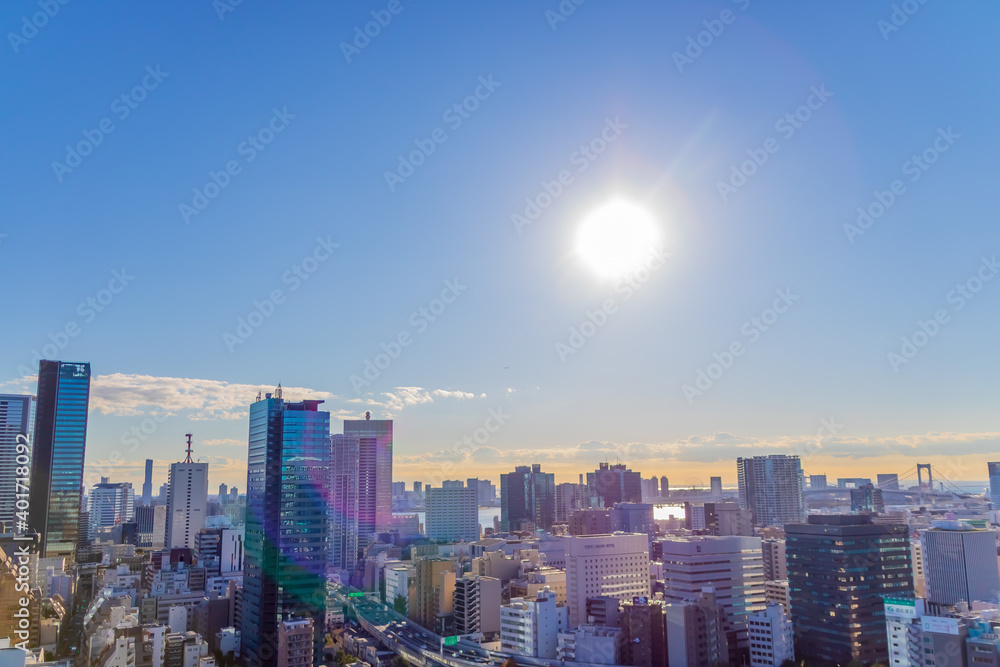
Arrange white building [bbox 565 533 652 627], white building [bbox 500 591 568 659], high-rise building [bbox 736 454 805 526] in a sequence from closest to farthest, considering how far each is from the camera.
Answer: white building [bbox 500 591 568 659]
white building [bbox 565 533 652 627]
high-rise building [bbox 736 454 805 526]

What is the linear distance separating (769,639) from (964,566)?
1042 cm

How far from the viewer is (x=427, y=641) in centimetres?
1964

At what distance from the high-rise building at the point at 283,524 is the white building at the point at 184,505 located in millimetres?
20059

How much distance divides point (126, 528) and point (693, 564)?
114ft

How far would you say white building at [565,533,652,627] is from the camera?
20.8m

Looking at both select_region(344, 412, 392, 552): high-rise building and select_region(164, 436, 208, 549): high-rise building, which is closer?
select_region(164, 436, 208, 549): high-rise building

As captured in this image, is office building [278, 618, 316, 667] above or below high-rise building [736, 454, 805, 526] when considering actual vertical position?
below

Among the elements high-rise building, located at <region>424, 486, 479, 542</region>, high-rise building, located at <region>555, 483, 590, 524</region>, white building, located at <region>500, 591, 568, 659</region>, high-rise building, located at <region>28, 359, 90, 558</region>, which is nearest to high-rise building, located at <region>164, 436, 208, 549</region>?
high-rise building, located at <region>28, 359, 90, 558</region>

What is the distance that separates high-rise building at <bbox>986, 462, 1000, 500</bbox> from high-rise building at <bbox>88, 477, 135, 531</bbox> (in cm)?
5998

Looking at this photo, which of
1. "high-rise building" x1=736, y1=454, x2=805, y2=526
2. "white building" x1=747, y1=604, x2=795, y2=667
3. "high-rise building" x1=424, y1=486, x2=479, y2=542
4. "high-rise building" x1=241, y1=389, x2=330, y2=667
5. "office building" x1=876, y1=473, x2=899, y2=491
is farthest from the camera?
"office building" x1=876, y1=473, x2=899, y2=491

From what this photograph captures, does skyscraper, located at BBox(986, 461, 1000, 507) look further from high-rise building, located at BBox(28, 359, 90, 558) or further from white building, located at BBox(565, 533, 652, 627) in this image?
high-rise building, located at BBox(28, 359, 90, 558)

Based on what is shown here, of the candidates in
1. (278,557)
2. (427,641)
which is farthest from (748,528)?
(278,557)

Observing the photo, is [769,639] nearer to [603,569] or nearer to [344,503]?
[603,569]

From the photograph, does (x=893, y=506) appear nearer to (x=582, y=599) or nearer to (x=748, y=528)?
(x=748, y=528)
